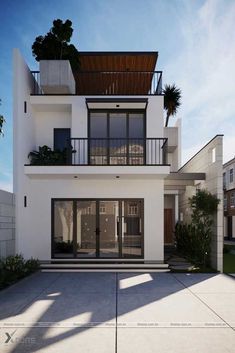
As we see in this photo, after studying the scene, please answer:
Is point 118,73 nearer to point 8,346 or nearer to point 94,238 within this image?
point 94,238

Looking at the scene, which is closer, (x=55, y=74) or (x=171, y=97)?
(x=55, y=74)

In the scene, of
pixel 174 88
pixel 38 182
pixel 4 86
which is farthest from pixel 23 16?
pixel 174 88

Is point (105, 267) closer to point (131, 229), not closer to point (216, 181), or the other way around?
point (131, 229)

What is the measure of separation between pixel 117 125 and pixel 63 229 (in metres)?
4.85

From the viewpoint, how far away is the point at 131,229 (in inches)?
509

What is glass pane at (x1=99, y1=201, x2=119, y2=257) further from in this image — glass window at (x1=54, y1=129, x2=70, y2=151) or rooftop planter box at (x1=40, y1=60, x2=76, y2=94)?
rooftop planter box at (x1=40, y1=60, x2=76, y2=94)

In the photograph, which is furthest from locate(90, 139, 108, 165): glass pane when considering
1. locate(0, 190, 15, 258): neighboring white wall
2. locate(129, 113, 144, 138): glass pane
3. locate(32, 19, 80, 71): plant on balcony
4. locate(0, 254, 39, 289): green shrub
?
locate(0, 254, 39, 289): green shrub

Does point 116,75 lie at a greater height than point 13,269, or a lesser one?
greater

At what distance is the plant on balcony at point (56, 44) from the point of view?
13.2m

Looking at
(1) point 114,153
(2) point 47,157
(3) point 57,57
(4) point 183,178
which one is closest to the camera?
(2) point 47,157

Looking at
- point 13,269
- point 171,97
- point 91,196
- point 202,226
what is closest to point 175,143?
point 171,97

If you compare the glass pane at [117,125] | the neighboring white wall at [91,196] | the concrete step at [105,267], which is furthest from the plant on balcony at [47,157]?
the concrete step at [105,267]

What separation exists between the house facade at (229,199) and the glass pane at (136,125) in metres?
23.7

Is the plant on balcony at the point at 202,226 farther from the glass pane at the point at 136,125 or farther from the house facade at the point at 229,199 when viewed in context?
the house facade at the point at 229,199
